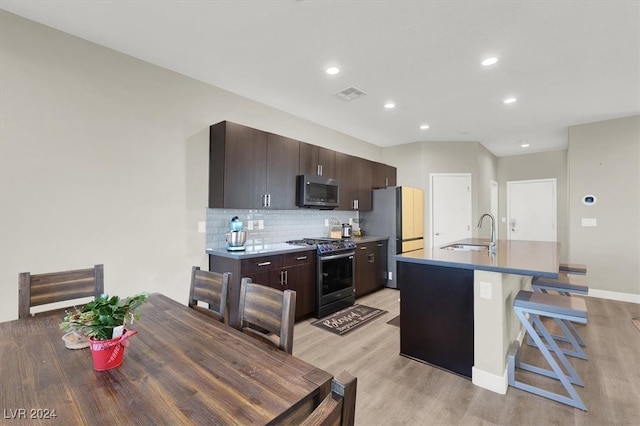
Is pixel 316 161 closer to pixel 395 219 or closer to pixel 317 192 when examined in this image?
pixel 317 192

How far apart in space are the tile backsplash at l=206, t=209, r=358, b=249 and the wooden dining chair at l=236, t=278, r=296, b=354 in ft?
6.73

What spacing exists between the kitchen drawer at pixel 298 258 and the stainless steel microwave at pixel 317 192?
72 centimetres

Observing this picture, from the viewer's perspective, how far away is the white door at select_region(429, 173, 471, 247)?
19.0 ft

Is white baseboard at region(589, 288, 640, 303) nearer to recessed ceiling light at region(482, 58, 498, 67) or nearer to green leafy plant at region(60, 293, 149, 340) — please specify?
recessed ceiling light at region(482, 58, 498, 67)

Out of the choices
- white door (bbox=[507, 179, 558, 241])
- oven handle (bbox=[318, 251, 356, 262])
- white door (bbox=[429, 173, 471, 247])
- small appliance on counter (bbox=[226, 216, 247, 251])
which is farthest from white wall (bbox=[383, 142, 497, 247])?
small appliance on counter (bbox=[226, 216, 247, 251])

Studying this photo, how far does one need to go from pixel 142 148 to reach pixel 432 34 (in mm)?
2818

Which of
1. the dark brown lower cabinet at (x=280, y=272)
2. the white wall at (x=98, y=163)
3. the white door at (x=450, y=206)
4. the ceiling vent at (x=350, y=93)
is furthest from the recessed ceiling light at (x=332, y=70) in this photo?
the white door at (x=450, y=206)

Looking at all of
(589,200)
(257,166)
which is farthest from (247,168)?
(589,200)

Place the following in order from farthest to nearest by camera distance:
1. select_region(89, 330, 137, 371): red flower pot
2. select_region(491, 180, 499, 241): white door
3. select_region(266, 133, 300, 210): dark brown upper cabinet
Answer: select_region(491, 180, 499, 241): white door → select_region(266, 133, 300, 210): dark brown upper cabinet → select_region(89, 330, 137, 371): red flower pot

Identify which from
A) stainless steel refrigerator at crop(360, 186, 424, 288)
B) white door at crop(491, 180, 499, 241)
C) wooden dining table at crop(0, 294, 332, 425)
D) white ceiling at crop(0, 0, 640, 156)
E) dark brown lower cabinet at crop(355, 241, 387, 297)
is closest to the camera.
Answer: wooden dining table at crop(0, 294, 332, 425)

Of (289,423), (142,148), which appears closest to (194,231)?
(142,148)

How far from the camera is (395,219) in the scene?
16.8ft

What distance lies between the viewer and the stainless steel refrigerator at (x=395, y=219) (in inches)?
201

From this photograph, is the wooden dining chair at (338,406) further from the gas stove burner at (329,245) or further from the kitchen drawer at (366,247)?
the kitchen drawer at (366,247)
